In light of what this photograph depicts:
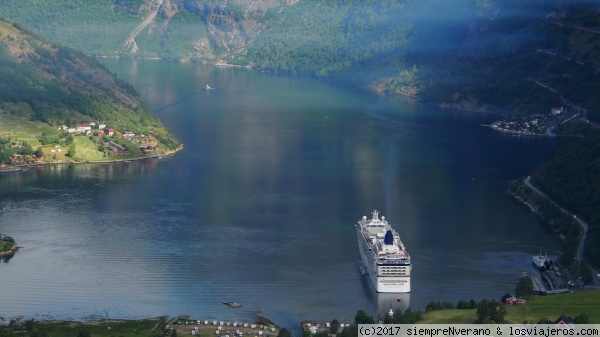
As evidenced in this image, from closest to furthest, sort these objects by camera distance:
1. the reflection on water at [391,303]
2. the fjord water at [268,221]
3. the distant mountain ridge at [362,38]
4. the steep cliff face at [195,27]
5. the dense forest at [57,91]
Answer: the reflection on water at [391,303], the fjord water at [268,221], the dense forest at [57,91], the distant mountain ridge at [362,38], the steep cliff face at [195,27]

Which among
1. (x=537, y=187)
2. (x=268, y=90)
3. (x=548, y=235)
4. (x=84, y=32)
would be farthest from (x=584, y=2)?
(x=84, y=32)

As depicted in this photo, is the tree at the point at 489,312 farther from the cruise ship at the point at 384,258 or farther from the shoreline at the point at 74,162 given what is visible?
the shoreline at the point at 74,162

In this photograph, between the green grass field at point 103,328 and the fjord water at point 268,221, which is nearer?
the green grass field at point 103,328

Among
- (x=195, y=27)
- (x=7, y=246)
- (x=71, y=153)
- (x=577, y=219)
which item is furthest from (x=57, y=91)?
(x=195, y=27)

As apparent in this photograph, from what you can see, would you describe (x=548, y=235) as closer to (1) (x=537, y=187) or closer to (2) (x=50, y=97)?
(1) (x=537, y=187)

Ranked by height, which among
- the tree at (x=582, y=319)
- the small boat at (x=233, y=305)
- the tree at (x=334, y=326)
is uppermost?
the tree at (x=582, y=319)

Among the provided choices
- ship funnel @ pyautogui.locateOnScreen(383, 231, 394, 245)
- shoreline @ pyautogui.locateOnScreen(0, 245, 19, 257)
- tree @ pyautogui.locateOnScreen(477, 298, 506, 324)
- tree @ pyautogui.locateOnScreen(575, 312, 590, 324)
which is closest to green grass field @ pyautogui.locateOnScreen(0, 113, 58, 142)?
shoreline @ pyautogui.locateOnScreen(0, 245, 19, 257)

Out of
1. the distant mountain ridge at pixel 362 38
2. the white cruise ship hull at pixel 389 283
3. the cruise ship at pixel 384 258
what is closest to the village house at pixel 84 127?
the cruise ship at pixel 384 258

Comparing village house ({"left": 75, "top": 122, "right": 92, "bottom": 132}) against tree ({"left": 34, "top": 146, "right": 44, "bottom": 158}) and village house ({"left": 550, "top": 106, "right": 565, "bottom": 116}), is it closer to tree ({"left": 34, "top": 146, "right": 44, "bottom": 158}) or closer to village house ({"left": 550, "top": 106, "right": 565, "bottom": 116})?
tree ({"left": 34, "top": 146, "right": 44, "bottom": 158})

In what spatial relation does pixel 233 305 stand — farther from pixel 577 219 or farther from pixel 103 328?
pixel 577 219
